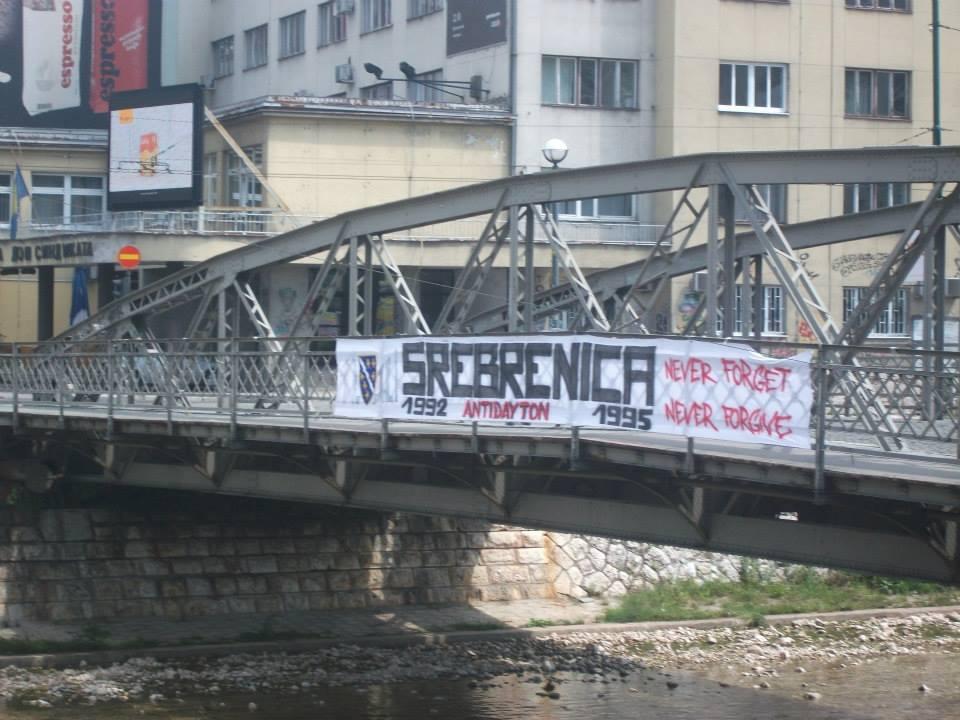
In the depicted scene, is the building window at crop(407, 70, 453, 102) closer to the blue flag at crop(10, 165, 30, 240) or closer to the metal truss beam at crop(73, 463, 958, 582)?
the blue flag at crop(10, 165, 30, 240)

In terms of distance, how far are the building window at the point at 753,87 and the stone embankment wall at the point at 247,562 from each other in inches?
754

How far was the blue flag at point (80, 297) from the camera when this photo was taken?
48.7 meters

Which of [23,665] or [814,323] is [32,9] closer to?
[23,665]

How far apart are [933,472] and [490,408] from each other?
5527 millimetres

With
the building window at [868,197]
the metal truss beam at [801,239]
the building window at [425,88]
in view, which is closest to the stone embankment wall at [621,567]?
the metal truss beam at [801,239]

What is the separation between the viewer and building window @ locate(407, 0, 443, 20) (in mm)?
45469

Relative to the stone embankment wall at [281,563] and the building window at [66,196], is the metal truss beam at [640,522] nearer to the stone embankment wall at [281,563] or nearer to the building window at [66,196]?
the stone embankment wall at [281,563]

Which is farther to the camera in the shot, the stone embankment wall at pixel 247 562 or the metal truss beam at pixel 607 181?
the stone embankment wall at pixel 247 562

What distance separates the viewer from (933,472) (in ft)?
42.3

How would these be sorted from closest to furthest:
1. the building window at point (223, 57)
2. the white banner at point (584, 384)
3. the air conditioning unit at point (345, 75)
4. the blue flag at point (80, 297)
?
the white banner at point (584, 384)
the blue flag at point (80, 297)
the air conditioning unit at point (345, 75)
the building window at point (223, 57)

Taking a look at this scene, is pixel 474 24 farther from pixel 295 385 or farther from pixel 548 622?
pixel 295 385

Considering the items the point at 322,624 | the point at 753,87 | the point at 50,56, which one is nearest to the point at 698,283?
the point at 753,87

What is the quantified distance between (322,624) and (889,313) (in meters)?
25.3

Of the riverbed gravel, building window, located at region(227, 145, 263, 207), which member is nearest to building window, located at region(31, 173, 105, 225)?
building window, located at region(227, 145, 263, 207)
